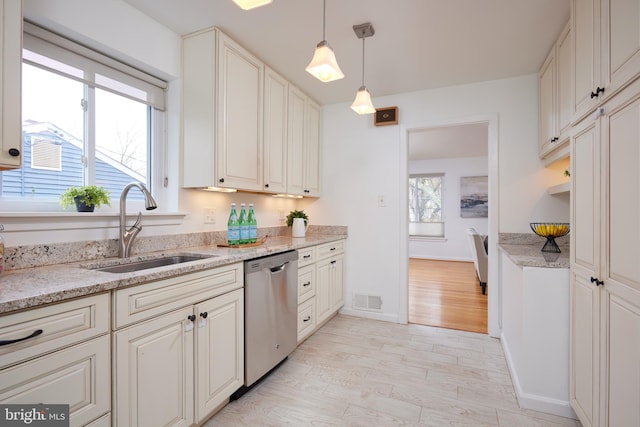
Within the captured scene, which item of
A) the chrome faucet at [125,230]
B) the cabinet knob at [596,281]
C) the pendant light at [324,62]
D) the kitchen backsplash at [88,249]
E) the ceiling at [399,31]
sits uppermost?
the ceiling at [399,31]

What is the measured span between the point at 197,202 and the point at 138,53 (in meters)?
1.04

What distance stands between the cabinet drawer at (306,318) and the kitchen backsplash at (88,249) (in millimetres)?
885

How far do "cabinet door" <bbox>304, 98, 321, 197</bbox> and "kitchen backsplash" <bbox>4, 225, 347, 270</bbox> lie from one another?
48.0 inches

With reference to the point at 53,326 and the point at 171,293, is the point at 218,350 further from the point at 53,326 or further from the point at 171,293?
the point at 53,326

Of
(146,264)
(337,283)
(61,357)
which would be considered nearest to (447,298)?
(337,283)

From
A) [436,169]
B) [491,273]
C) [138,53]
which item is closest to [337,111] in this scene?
[138,53]

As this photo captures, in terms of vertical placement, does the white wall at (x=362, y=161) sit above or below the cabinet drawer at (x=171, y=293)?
above

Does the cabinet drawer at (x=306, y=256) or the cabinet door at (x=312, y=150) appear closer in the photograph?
the cabinet drawer at (x=306, y=256)

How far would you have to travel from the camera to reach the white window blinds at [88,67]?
155cm

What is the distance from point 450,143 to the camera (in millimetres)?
5641

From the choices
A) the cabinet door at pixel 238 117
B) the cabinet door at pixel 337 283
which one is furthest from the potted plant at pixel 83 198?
the cabinet door at pixel 337 283

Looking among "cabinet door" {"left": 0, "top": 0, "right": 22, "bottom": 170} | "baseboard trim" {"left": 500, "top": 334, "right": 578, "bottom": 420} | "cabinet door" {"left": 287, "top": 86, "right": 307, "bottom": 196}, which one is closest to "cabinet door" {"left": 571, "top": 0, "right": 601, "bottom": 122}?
"baseboard trim" {"left": 500, "top": 334, "right": 578, "bottom": 420}

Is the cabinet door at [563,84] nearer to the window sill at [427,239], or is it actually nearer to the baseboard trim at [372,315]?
the baseboard trim at [372,315]

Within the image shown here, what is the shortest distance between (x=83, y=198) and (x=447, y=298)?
411 centimetres
